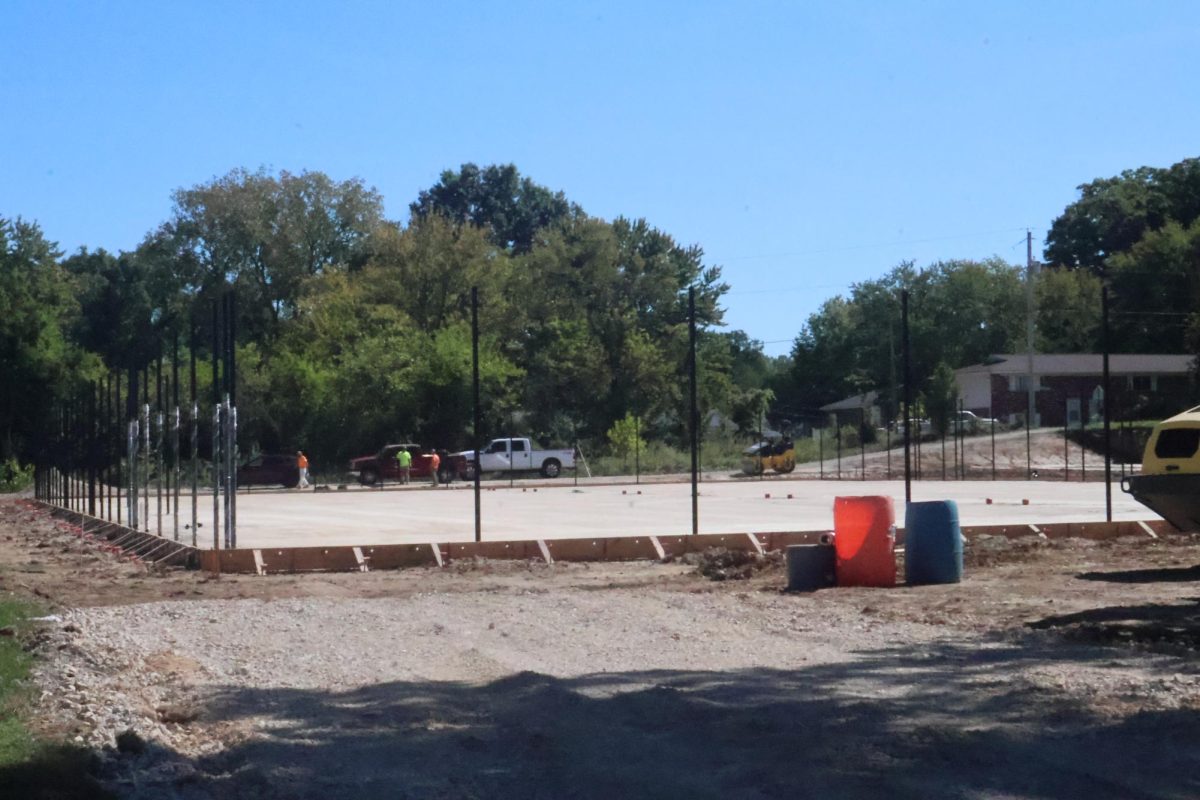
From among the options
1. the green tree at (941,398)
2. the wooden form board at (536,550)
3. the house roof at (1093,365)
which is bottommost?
the wooden form board at (536,550)

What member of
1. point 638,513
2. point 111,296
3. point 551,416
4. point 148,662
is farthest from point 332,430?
point 148,662

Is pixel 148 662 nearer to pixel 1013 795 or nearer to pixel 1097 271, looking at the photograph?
pixel 1013 795

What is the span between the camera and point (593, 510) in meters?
35.0

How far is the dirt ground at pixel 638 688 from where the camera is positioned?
736 cm

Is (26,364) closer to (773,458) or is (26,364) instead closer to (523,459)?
(523,459)

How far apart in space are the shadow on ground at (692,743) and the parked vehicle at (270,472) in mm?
51267

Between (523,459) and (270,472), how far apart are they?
12.5m

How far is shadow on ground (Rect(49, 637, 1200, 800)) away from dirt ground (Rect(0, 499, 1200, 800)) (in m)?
0.02

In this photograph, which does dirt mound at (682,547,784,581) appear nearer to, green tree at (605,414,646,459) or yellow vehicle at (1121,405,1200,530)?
yellow vehicle at (1121,405,1200,530)

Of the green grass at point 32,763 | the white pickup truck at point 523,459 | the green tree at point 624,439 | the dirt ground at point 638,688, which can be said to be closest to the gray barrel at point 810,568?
the dirt ground at point 638,688

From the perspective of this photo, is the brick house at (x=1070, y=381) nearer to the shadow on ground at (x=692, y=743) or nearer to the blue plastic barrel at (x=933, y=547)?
the blue plastic barrel at (x=933, y=547)

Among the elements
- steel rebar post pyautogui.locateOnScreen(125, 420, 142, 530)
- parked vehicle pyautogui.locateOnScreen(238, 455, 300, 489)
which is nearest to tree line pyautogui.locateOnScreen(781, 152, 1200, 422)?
parked vehicle pyautogui.locateOnScreen(238, 455, 300, 489)

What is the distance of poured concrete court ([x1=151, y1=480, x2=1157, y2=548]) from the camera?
26.0m

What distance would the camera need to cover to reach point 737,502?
126 feet
